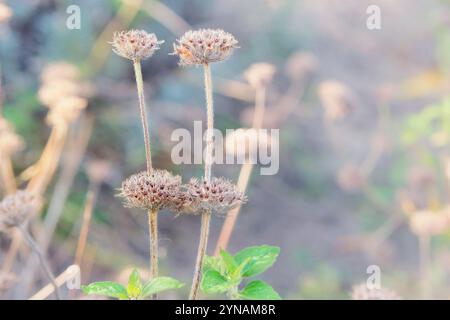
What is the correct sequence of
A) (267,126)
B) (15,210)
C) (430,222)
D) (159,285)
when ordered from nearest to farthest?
(159,285) → (15,210) → (430,222) → (267,126)

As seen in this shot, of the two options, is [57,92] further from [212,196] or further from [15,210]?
[212,196]

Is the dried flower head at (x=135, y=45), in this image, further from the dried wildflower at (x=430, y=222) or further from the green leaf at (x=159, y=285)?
the dried wildflower at (x=430, y=222)

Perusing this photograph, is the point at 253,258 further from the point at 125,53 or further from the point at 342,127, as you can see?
the point at 342,127

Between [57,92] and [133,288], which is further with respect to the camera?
[57,92]

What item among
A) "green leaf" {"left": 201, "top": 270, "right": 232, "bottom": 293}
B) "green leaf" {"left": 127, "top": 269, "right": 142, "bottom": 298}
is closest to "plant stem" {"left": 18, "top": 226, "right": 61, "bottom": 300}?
"green leaf" {"left": 127, "top": 269, "right": 142, "bottom": 298}

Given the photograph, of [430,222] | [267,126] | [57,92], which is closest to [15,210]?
[57,92]
